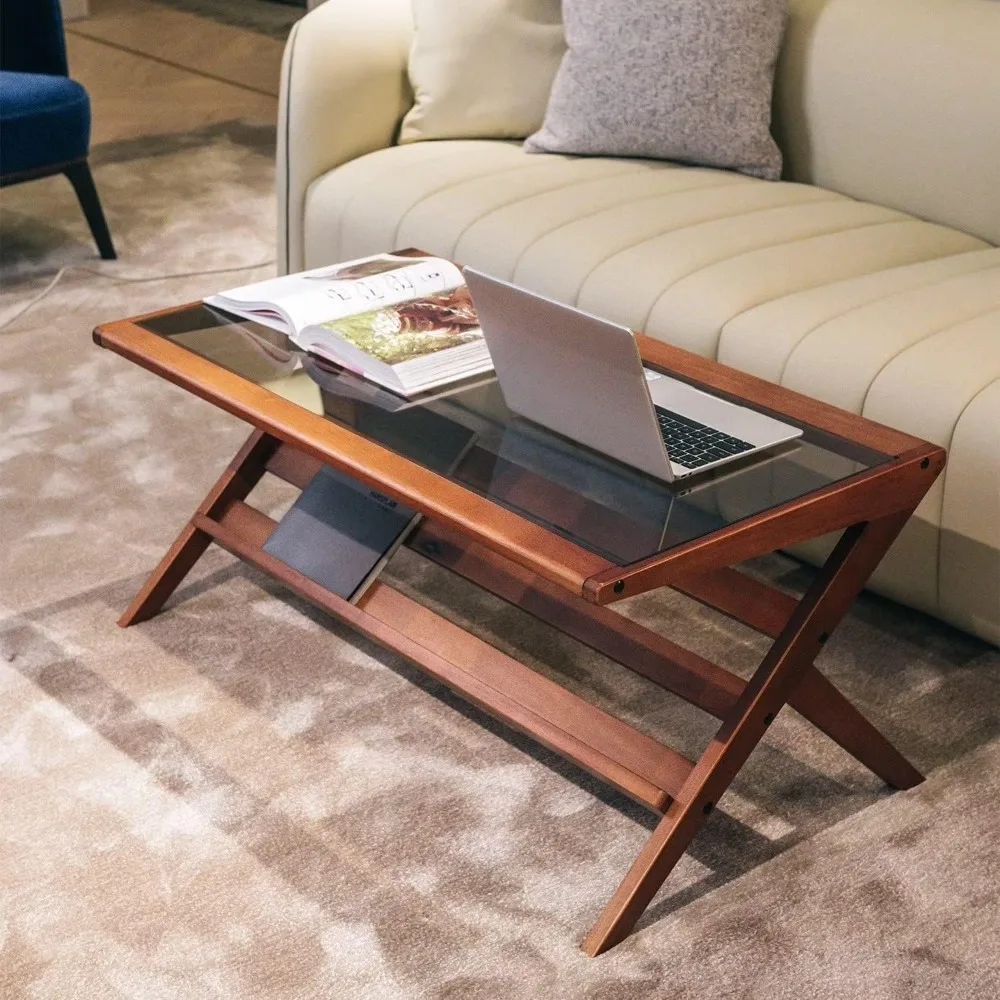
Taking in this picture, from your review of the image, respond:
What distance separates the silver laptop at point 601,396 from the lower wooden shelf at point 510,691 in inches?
11.7

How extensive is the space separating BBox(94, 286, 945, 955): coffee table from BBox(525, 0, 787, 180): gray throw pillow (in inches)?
35.4

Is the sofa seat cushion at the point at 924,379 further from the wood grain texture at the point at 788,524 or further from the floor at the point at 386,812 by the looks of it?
the wood grain texture at the point at 788,524

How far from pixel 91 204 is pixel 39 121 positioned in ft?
0.84

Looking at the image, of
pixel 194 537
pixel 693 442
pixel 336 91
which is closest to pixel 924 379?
pixel 693 442

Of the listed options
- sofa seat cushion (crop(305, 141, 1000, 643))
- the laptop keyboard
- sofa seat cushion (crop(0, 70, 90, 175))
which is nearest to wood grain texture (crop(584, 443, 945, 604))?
the laptop keyboard

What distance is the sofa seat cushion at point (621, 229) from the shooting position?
7.27ft

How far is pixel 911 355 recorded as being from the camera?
1967 mm

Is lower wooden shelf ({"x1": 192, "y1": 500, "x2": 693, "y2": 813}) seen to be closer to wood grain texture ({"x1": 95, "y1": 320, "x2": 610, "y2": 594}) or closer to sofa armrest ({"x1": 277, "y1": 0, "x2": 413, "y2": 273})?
wood grain texture ({"x1": 95, "y1": 320, "x2": 610, "y2": 594})

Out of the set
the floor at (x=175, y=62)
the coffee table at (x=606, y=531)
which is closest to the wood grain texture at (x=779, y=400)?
the coffee table at (x=606, y=531)

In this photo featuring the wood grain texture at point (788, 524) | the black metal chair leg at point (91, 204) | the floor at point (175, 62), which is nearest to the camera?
the wood grain texture at point (788, 524)

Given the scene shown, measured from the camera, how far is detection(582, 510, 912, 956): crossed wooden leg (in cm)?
153

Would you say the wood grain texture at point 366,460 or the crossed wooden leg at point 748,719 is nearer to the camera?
the wood grain texture at point 366,460

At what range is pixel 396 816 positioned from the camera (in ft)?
5.61

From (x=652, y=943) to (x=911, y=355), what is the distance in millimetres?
876
